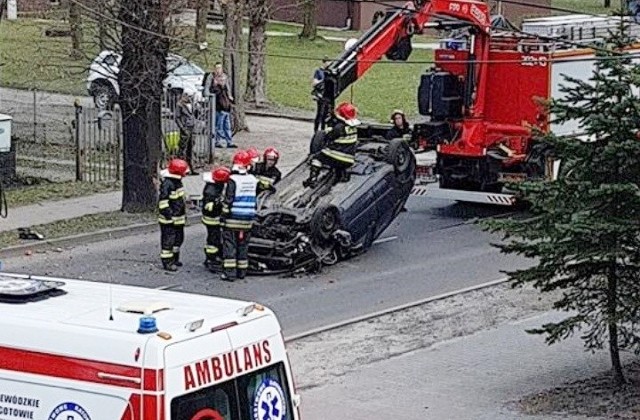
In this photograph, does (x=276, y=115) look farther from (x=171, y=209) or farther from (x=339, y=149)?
(x=171, y=209)

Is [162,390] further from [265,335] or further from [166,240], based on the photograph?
[166,240]

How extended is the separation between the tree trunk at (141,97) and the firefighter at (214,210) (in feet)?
12.9

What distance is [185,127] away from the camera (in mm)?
25172

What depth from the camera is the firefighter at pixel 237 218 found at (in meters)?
17.0

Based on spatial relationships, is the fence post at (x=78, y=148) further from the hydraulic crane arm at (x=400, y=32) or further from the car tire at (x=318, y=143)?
the car tire at (x=318, y=143)

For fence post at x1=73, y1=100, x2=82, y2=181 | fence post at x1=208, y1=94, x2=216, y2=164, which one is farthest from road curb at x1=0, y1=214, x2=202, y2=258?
fence post at x1=208, y1=94, x2=216, y2=164

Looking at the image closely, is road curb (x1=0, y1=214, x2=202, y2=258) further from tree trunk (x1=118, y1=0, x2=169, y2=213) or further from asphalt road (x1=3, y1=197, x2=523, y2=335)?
tree trunk (x1=118, y1=0, x2=169, y2=213)

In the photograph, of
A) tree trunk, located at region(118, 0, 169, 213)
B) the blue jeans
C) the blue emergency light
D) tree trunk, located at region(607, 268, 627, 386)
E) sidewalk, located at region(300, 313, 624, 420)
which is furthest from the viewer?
the blue jeans

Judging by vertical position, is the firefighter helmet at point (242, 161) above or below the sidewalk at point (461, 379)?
above

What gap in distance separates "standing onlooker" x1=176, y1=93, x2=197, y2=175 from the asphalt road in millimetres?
4204

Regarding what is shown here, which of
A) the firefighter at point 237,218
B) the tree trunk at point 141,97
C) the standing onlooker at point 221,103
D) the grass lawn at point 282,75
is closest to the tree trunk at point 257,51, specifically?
the standing onlooker at point 221,103

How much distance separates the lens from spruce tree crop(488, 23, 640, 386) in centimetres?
1204

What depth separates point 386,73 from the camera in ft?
148

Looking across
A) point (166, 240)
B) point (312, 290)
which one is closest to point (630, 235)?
point (312, 290)
